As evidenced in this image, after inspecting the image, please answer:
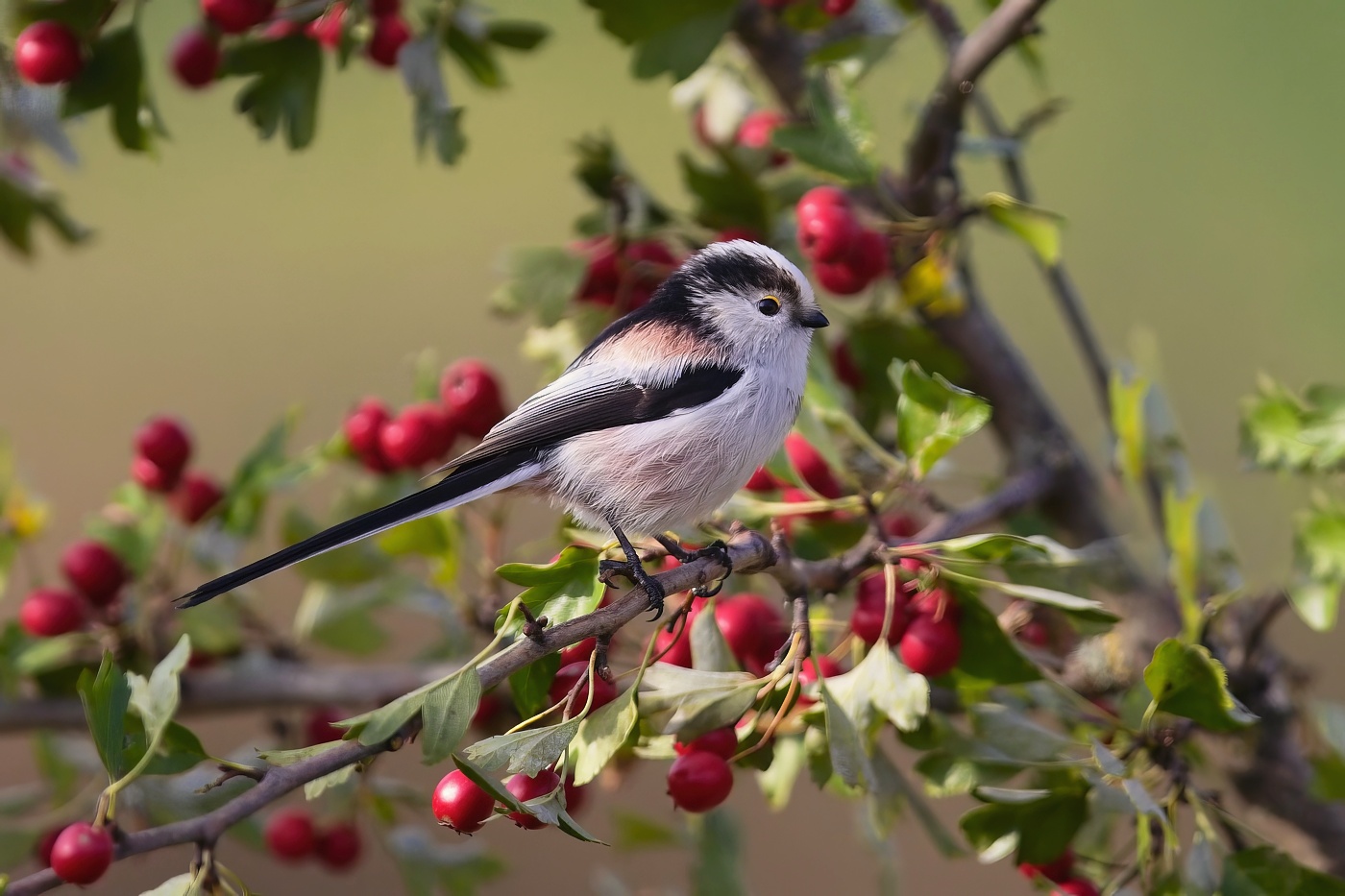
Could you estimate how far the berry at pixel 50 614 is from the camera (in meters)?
1.60

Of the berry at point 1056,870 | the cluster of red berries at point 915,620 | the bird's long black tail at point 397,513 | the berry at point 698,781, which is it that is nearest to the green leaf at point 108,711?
the bird's long black tail at point 397,513

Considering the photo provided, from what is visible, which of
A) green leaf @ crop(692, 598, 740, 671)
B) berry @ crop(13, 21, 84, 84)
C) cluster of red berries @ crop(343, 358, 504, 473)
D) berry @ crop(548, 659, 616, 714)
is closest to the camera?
berry @ crop(548, 659, 616, 714)

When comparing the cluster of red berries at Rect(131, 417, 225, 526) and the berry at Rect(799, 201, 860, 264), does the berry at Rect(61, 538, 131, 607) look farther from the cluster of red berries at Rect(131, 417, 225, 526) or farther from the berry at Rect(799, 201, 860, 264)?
the berry at Rect(799, 201, 860, 264)

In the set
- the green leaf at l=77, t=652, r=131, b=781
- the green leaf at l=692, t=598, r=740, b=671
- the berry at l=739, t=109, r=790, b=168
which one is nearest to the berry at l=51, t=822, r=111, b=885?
the green leaf at l=77, t=652, r=131, b=781

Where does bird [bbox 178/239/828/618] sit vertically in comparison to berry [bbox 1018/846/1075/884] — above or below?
above

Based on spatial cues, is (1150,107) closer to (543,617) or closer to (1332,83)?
(1332,83)

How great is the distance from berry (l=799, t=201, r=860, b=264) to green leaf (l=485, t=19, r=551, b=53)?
0.48m

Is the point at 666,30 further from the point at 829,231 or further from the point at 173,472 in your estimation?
the point at 173,472

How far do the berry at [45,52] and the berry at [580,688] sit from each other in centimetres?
93

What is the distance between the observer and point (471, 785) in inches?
38.0

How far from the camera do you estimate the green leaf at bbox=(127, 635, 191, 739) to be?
945 millimetres

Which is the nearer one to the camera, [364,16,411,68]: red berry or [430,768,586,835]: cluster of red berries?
[430,768,586,835]: cluster of red berries

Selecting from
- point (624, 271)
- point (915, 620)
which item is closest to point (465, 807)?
point (915, 620)

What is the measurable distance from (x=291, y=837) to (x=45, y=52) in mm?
1116
